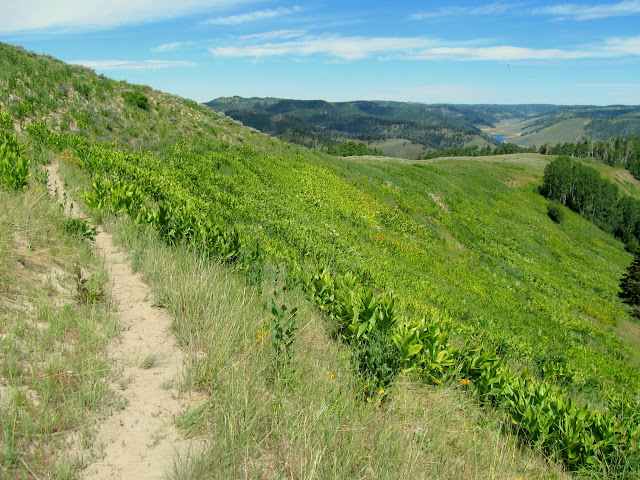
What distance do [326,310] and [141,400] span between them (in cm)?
267

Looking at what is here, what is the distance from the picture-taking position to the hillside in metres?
2.94

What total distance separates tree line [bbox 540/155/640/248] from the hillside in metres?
62.7

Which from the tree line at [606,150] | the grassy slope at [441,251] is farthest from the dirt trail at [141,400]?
the tree line at [606,150]

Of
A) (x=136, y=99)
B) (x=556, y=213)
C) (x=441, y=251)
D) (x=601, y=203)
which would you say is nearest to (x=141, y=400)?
(x=441, y=251)

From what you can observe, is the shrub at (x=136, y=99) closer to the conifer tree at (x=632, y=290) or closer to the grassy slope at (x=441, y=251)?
the grassy slope at (x=441, y=251)

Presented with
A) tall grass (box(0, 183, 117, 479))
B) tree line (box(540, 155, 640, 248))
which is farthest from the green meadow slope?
tree line (box(540, 155, 640, 248))

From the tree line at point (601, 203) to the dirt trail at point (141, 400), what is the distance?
270ft

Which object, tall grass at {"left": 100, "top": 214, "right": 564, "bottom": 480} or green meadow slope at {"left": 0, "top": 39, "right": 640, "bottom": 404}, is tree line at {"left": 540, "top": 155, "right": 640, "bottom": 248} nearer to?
green meadow slope at {"left": 0, "top": 39, "right": 640, "bottom": 404}

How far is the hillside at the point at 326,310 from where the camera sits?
2941 millimetres

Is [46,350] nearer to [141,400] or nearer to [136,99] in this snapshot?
[141,400]

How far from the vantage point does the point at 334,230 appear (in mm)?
13305

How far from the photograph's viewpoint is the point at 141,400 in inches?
118

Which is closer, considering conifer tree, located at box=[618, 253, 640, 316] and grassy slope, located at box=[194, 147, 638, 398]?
grassy slope, located at box=[194, 147, 638, 398]

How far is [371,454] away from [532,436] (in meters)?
2.27
